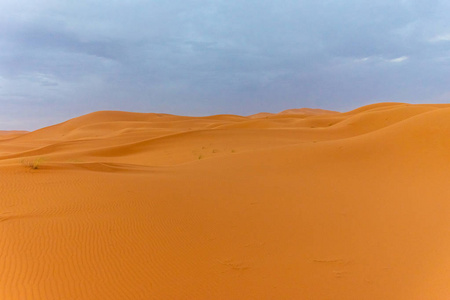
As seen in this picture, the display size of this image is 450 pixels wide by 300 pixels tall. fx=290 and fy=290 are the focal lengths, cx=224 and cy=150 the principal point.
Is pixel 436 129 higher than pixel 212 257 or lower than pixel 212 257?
higher

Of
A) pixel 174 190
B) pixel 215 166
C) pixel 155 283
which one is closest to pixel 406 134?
pixel 215 166

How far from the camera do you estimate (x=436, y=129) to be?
930cm

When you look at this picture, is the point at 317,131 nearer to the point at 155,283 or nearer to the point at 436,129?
the point at 436,129

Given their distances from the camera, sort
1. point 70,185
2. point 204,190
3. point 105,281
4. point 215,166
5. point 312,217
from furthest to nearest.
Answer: point 215,166 < point 204,190 < point 70,185 < point 312,217 < point 105,281

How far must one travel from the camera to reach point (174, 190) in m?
6.06

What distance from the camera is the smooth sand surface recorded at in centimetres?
290

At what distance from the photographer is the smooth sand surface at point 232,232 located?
2.90 meters

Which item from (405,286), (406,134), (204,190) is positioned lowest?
(405,286)

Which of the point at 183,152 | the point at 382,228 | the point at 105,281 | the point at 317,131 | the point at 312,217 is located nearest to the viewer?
the point at 105,281

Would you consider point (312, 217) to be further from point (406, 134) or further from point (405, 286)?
point (406, 134)

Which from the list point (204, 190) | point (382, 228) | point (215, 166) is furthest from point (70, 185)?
point (382, 228)

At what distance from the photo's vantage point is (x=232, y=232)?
4156mm

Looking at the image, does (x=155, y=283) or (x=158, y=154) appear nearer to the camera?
(x=155, y=283)

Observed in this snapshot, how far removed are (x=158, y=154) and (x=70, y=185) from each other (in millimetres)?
9725
